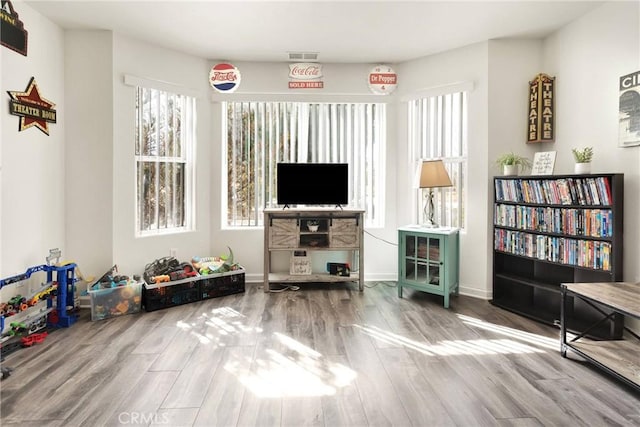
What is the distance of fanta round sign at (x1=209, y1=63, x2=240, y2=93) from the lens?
14.6ft

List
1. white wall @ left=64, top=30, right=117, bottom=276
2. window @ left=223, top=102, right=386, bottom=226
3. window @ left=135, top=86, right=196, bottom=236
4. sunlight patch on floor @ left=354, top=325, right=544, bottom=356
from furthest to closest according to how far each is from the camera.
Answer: window @ left=223, top=102, right=386, bottom=226, window @ left=135, top=86, right=196, bottom=236, white wall @ left=64, top=30, right=117, bottom=276, sunlight patch on floor @ left=354, top=325, right=544, bottom=356

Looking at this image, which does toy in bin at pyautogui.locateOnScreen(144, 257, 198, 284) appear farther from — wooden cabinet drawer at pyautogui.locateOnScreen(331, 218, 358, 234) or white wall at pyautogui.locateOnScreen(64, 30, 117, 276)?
wooden cabinet drawer at pyautogui.locateOnScreen(331, 218, 358, 234)

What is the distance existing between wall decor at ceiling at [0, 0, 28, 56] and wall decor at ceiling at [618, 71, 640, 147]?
16.2 ft

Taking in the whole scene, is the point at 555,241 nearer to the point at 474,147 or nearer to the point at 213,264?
the point at 474,147

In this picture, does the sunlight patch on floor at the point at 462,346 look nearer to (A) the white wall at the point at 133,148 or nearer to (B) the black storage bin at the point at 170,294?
(B) the black storage bin at the point at 170,294

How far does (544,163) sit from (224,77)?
12.1ft

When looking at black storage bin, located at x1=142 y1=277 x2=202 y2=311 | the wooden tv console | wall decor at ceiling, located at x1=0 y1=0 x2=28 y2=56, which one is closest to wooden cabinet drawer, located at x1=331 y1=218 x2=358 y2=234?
the wooden tv console

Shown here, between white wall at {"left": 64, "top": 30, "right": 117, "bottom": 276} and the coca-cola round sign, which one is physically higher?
the coca-cola round sign

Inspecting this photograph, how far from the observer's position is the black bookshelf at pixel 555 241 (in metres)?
2.82

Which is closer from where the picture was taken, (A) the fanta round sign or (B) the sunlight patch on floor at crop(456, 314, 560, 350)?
(B) the sunlight patch on floor at crop(456, 314, 560, 350)

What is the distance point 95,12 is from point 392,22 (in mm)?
2722

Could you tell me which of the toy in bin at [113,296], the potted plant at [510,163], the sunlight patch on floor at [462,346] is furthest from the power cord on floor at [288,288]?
the potted plant at [510,163]

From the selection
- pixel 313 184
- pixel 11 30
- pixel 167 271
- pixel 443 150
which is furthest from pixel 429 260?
pixel 11 30

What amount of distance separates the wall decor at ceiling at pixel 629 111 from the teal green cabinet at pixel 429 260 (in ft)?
5.28
